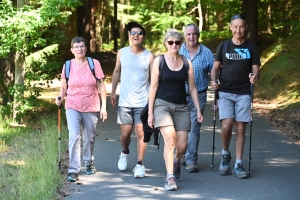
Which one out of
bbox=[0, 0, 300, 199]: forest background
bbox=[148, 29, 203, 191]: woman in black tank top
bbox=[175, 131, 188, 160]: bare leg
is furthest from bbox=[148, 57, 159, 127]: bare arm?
bbox=[0, 0, 300, 199]: forest background

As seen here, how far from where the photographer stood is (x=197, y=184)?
8391mm

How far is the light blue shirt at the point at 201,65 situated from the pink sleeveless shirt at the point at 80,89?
1519 millimetres

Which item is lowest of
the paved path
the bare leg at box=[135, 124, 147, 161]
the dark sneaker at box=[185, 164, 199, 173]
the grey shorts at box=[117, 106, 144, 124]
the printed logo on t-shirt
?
the paved path

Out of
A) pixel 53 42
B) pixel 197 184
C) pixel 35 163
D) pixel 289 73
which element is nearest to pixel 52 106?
pixel 53 42

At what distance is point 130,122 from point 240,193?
1.97 m

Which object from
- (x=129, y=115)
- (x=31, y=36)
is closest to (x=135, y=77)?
(x=129, y=115)

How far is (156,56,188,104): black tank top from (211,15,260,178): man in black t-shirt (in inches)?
35.6

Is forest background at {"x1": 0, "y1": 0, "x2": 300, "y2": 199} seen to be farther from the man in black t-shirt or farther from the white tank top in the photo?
the man in black t-shirt

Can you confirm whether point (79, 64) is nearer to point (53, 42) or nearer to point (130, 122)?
point (130, 122)

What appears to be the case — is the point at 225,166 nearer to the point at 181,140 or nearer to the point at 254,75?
the point at 181,140

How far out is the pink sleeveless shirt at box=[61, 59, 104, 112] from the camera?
28.1 feet

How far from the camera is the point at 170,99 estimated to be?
803cm

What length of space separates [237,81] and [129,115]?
1.60 m

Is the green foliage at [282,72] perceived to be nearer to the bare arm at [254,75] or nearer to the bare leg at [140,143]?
the bare arm at [254,75]
